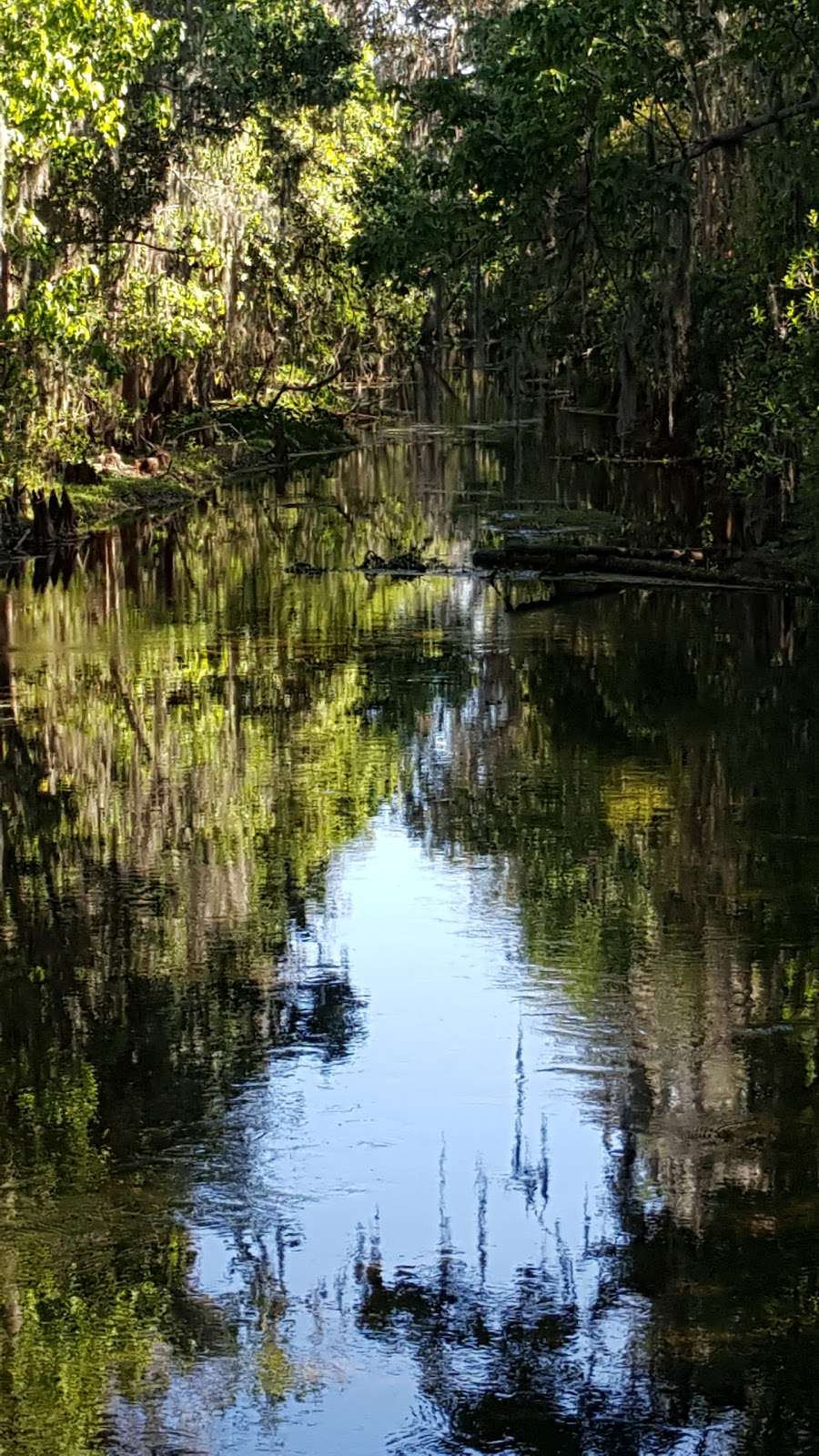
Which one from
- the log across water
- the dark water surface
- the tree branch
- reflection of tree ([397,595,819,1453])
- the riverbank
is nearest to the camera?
the dark water surface

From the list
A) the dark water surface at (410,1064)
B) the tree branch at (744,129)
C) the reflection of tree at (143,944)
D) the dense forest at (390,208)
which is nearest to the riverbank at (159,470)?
the dense forest at (390,208)

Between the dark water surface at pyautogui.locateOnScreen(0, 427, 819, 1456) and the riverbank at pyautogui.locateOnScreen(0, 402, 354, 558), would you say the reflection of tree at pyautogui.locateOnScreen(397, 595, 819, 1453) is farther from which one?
the riverbank at pyautogui.locateOnScreen(0, 402, 354, 558)

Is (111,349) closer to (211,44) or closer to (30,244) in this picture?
(30,244)

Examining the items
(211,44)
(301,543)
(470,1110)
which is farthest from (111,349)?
(470,1110)

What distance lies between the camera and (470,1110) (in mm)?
8516

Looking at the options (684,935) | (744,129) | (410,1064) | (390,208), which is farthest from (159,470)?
(410,1064)

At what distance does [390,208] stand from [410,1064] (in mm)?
20658

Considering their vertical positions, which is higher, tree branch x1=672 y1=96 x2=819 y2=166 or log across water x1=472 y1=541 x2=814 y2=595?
tree branch x1=672 y1=96 x2=819 y2=166

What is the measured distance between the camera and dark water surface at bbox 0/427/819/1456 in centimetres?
621

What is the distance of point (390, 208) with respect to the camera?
2788 cm

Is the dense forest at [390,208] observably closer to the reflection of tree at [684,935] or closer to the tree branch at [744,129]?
the tree branch at [744,129]

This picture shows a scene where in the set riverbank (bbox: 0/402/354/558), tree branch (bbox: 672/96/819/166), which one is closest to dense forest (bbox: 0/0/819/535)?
tree branch (bbox: 672/96/819/166)

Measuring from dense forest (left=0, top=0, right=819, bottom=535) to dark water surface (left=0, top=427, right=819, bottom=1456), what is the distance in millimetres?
6219

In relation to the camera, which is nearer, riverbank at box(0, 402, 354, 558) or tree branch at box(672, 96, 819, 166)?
tree branch at box(672, 96, 819, 166)
